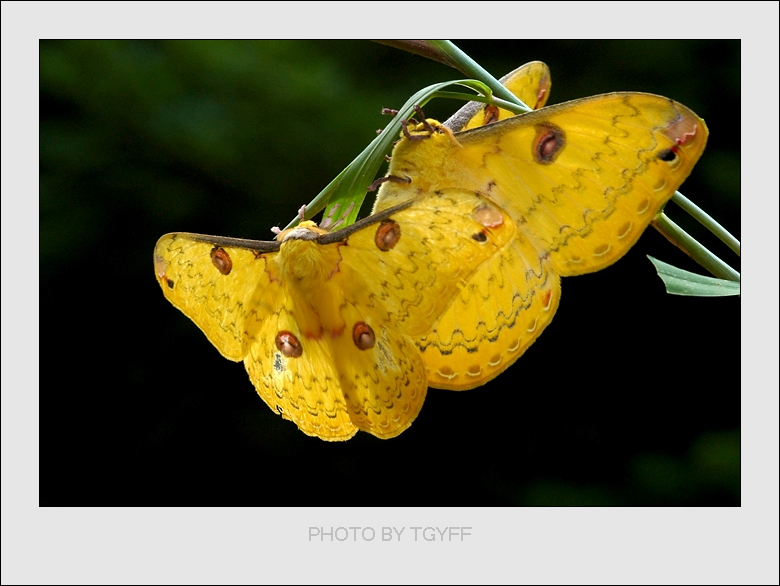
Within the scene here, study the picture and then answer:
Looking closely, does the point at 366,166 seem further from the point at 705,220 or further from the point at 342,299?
the point at 705,220

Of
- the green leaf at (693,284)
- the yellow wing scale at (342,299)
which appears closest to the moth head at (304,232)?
the yellow wing scale at (342,299)

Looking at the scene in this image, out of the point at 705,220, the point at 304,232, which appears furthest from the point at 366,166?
the point at 705,220

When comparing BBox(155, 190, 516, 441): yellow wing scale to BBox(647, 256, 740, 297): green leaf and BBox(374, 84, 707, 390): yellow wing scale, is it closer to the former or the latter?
BBox(374, 84, 707, 390): yellow wing scale

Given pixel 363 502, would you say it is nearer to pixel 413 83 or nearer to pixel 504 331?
pixel 413 83

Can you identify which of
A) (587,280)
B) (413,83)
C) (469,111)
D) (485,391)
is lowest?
(469,111)

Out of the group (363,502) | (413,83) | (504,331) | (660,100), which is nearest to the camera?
(660,100)

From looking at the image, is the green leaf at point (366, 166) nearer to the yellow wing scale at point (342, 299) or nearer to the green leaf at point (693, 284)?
the yellow wing scale at point (342, 299)

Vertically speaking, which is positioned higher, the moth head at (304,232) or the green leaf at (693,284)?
the moth head at (304,232)

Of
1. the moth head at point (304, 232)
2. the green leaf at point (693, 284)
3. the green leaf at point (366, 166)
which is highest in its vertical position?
the green leaf at point (366, 166)

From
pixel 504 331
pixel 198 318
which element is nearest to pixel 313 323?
pixel 198 318
